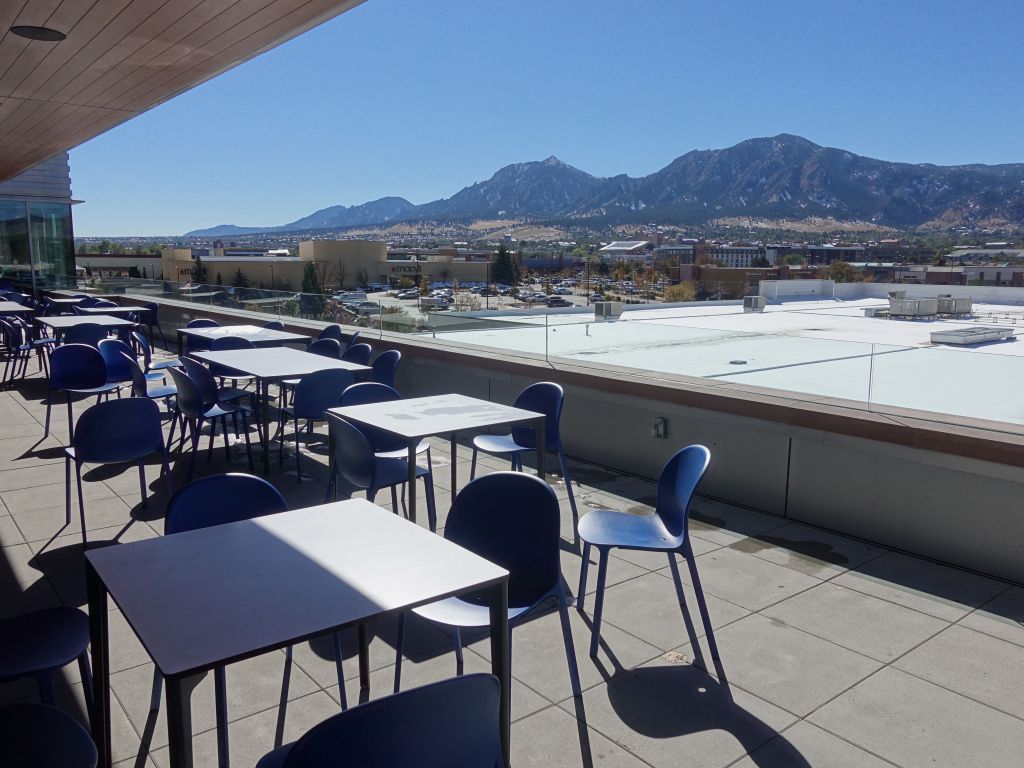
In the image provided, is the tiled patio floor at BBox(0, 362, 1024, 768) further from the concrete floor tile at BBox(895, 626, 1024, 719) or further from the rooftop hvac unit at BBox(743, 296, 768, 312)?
the rooftop hvac unit at BBox(743, 296, 768, 312)

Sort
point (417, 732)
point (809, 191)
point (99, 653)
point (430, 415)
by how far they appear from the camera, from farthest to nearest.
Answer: point (809, 191) → point (430, 415) → point (99, 653) → point (417, 732)

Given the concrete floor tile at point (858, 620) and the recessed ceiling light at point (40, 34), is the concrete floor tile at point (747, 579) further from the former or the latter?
the recessed ceiling light at point (40, 34)

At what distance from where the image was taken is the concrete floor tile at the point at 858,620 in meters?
→ 3.27

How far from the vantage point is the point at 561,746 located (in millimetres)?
2541

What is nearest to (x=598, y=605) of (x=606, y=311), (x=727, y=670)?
(x=727, y=670)

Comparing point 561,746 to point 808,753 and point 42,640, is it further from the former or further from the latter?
point 42,640

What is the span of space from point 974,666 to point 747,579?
108 centimetres

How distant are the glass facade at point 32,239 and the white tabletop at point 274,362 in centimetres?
1557

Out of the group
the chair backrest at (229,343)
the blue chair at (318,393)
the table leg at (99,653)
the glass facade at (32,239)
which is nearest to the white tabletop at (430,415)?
the blue chair at (318,393)

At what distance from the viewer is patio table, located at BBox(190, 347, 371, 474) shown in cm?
549

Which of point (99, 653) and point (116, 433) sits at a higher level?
point (116, 433)

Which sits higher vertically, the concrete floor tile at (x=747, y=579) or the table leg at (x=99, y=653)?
the table leg at (x=99, y=653)

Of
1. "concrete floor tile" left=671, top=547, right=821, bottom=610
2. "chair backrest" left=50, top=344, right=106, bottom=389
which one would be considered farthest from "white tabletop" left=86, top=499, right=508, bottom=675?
"chair backrest" left=50, top=344, right=106, bottom=389

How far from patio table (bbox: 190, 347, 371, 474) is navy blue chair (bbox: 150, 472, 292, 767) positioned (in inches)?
110
